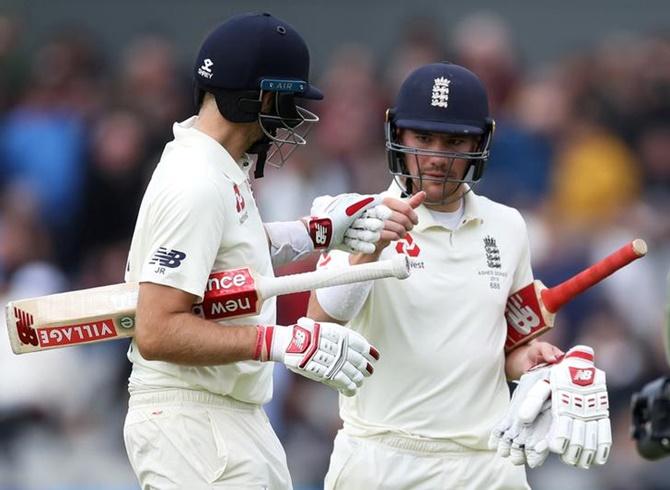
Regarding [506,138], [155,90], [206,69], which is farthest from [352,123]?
[206,69]

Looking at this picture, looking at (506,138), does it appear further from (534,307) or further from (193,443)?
(193,443)

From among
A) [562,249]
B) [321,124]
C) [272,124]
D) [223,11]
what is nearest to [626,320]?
[562,249]

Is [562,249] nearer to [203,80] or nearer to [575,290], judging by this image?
[575,290]

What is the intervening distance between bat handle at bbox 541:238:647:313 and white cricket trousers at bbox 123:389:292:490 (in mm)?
1189

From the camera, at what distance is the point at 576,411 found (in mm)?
4695

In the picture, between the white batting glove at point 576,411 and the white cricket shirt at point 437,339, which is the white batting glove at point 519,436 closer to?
the white batting glove at point 576,411

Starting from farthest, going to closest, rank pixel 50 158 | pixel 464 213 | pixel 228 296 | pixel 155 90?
pixel 155 90 < pixel 50 158 < pixel 464 213 < pixel 228 296

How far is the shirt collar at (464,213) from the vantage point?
5.29 meters

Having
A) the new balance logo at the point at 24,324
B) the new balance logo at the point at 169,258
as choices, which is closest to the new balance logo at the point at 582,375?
the new balance logo at the point at 169,258

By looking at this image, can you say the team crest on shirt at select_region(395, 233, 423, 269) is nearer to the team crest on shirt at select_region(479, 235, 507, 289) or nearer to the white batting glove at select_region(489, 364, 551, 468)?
the team crest on shirt at select_region(479, 235, 507, 289)

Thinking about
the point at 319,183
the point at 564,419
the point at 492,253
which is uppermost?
the point at 492,253

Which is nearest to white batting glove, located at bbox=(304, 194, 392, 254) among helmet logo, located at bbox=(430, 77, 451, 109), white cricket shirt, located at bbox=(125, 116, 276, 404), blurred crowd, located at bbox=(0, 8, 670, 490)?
white cricket shirt, located at bbox=(125, 116, 276, 404)

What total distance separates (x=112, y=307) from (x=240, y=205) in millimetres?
496

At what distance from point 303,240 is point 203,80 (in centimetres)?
68
